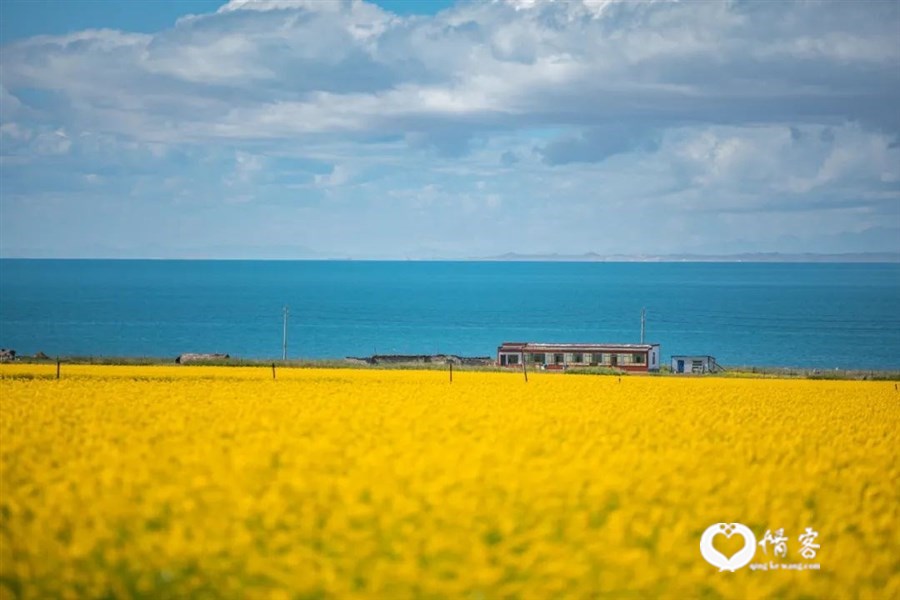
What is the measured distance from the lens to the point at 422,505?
10883 millimetres

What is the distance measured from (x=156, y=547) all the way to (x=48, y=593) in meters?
0.99

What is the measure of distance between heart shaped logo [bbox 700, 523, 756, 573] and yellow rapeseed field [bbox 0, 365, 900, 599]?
10 centimetres

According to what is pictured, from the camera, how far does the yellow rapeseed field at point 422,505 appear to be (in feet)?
31.2

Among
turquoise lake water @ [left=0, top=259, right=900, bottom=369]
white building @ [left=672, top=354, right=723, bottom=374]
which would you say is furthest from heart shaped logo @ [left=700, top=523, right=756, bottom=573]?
turquoise lake water @ [left=0, top=259, right=900, bottom=369]

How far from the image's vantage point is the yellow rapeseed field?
375 inches

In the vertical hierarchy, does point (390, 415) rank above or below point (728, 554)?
above

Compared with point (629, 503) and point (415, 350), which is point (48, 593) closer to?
point (629, 503)

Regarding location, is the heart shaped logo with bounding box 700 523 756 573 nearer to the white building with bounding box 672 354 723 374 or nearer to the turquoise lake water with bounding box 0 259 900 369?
the white building with bounding box 672 354 723 374

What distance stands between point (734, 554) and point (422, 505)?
3198mm

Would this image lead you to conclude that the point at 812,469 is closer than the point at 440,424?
Yes

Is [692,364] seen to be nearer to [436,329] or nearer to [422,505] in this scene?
[422,505]

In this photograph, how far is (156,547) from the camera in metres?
9.79

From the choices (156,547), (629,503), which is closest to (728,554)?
(629,503)

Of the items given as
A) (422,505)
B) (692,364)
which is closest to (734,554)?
(422,505)
